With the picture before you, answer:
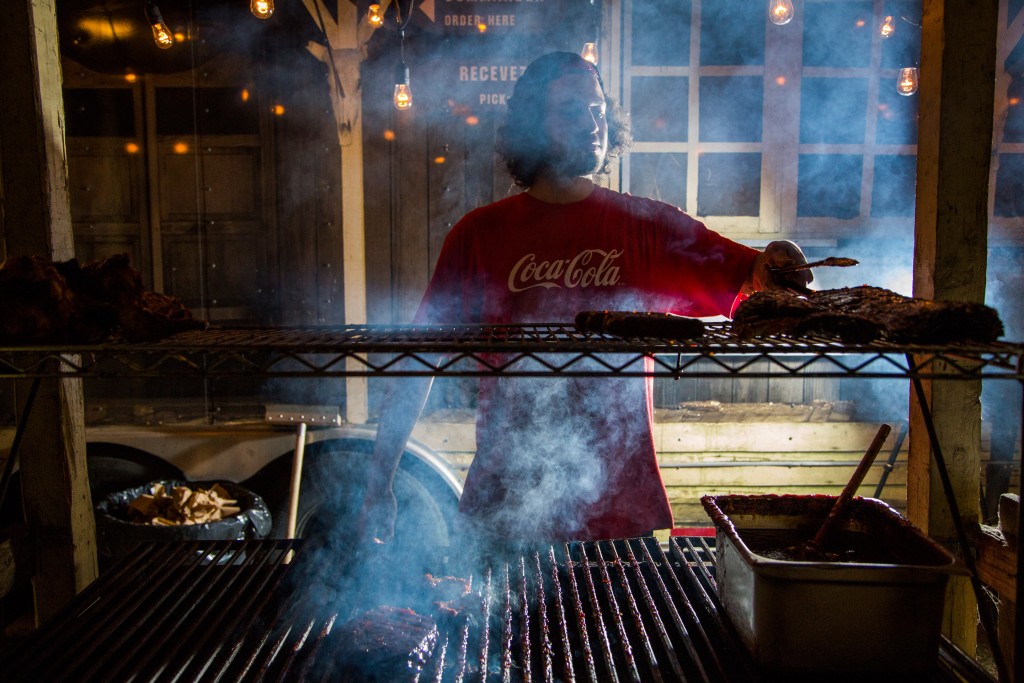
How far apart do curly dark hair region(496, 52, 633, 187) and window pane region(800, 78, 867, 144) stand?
10.8 ft

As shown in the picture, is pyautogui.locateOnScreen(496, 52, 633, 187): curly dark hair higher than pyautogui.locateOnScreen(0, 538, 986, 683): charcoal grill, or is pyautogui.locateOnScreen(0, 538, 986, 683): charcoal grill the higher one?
pyautogui.locateOnScreen(496, 52, 633, 187): curly dark hair

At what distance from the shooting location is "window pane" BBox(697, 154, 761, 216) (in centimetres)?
590

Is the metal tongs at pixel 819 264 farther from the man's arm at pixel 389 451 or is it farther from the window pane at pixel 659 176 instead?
the window pane at pixel 659 176

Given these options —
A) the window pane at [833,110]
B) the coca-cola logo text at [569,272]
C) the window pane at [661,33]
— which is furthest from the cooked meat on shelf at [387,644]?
the window pane at [833,110]

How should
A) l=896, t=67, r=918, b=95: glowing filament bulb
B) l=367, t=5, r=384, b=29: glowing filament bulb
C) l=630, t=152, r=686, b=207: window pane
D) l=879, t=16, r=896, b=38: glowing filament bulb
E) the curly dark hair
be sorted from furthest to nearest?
l=630, t=152, r=686, b=207: window pane < l=879, t=16, r=896, b=38: glowing filament bulb < l=896, t=67, r=918, b=95: glowing filament bulb < l=367, t=5, r=384, b=29: glowing filament bulb < the curly dark hair

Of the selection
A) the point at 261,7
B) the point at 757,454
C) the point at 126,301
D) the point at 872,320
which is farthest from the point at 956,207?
the point at 261,7

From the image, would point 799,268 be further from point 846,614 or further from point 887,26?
point 887,26

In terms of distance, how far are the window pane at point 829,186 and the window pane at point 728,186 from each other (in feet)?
1.40

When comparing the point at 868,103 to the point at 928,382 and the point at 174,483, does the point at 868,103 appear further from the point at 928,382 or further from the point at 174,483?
the point at 174,483

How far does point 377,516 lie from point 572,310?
122 cm

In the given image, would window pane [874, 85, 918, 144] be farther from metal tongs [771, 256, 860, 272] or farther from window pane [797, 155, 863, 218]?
metal tongs [771, 256, 860, 272]

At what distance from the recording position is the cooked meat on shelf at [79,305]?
1.71 m

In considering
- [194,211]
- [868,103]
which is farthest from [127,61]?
[868,103]

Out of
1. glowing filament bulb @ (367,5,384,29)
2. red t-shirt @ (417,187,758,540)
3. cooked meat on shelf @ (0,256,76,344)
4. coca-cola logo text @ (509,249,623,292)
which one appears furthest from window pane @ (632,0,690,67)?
cooked meat on shelf @ (0,256,76,344)
